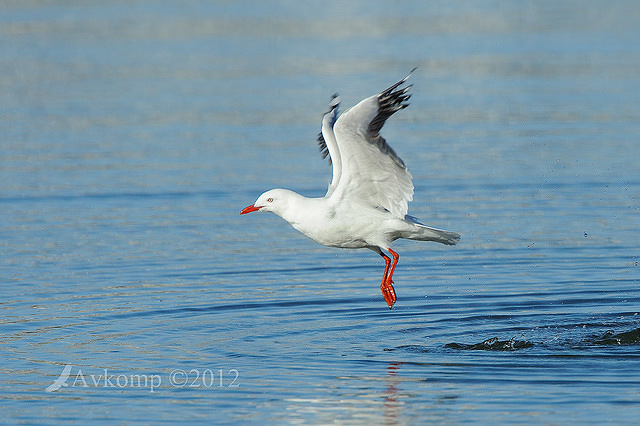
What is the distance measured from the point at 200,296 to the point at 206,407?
393cm

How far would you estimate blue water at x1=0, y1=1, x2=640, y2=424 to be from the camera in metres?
10.3

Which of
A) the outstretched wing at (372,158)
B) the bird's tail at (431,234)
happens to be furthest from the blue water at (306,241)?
the outstretched wing at (372,158)

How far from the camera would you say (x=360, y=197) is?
40.2 ft

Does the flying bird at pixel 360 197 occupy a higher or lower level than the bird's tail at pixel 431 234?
higher

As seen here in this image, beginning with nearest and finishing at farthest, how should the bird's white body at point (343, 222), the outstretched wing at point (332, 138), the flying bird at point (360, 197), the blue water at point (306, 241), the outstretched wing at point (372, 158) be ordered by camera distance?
1. the blue water at point (306, 241)
2. the outstretched wing at point (372, 158)
3. the flying bird at point (360, 197)
4. the outstretched wing at point (332, 138)
5. the bird's white body at point (343, 222)

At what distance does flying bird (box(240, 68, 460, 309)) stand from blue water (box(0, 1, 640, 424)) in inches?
39.0

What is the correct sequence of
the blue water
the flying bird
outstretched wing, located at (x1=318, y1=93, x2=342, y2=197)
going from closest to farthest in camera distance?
the blue water < the flying bird < outstretched wing, located at (x1=318, y1=93, x2=342, y2=197)

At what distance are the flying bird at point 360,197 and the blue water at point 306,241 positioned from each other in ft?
3.25

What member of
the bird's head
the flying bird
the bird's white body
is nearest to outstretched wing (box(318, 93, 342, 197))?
the flying bird

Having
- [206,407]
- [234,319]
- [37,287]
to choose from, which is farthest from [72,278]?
[206,407]

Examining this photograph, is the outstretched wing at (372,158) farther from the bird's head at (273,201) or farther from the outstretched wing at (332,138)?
the bird's head at (273,201)

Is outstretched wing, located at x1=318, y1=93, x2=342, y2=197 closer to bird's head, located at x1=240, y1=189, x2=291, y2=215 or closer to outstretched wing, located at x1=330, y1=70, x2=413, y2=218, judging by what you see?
outstretched wing, located at x1=330, y1=70, x2=413, y2=218

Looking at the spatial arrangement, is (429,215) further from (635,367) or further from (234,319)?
(635,367)

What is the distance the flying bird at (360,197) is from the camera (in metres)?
11.4
